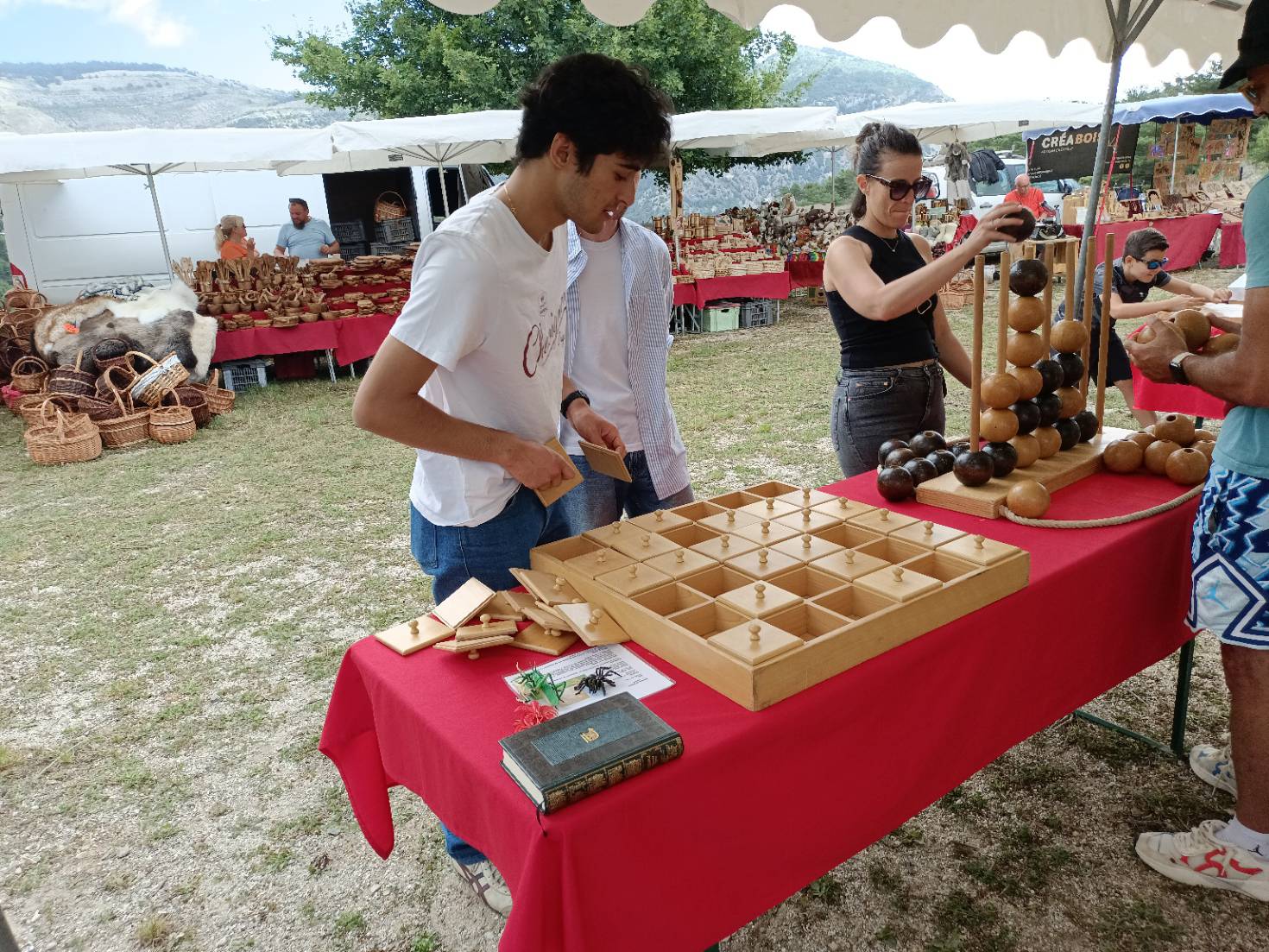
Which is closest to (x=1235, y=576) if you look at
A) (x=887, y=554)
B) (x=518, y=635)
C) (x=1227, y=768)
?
(x=887, y=554)

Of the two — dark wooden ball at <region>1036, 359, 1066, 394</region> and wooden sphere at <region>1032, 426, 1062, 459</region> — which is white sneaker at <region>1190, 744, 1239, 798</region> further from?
dark wooden ball at <region>1036, 359, 1066, 394</region>

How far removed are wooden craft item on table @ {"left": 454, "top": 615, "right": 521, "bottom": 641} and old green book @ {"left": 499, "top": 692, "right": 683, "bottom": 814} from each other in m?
0.28

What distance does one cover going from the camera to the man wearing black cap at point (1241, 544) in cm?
157

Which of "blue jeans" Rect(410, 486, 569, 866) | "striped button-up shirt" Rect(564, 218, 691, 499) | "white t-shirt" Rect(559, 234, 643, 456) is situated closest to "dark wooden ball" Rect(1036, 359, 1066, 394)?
"striped button-up shirt" Rect(564, 218, 691, 499)

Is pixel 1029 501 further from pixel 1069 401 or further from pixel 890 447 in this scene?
pixel 1069 401

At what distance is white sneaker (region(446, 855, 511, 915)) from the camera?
202 centimetres

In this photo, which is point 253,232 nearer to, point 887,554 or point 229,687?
point 229,687

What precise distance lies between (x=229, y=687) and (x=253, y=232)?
41.2 feet

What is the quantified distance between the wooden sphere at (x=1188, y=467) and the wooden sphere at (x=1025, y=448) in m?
0.33

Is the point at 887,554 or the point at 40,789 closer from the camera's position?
the point at 887,554

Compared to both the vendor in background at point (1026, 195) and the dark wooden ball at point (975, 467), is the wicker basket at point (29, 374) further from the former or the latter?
the vendor in background at point (1026, 195)

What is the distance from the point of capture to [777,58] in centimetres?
2258

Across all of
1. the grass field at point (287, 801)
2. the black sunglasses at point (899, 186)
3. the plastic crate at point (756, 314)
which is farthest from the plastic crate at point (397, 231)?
the black sunglasses at point (899, 186)

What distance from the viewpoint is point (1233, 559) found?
174 cm
